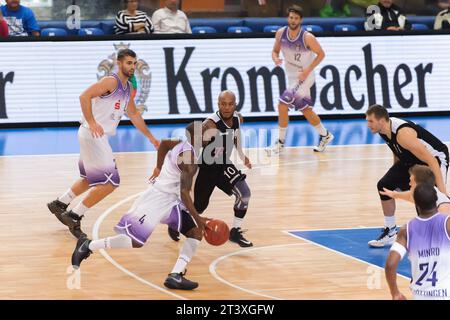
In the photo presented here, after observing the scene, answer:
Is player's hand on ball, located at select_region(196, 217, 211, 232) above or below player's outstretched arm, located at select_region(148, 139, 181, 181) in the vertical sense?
below

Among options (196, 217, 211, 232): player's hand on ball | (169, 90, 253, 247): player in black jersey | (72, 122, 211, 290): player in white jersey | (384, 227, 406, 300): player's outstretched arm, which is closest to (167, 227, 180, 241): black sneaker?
(169, 90, 253, 247): player in black jersey

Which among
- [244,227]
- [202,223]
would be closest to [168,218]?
[202,223]

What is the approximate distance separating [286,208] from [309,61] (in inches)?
176

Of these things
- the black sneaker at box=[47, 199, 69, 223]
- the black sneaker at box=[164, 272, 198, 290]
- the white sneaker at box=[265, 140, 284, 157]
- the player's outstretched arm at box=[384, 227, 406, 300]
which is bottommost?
the white sneaker at box=[265, 140, 284, 157]

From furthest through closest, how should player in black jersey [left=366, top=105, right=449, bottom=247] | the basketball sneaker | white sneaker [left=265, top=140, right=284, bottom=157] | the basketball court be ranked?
white sneaker [left=265, top=140, right=284, bottom=157] → the basketball sneaker → player in black jersey [left=366, top=105, right=449, bottom=247] → the basketball court

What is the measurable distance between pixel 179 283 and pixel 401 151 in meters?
2.66

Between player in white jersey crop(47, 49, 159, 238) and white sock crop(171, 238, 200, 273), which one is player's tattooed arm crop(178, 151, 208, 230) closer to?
white sock crop(171, 238, 200, 273)

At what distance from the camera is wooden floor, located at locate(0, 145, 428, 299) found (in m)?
9.18

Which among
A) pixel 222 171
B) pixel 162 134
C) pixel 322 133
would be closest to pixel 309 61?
pixel 322 133

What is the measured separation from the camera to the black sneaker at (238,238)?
1081 cm

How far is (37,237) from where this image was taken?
11.1 m

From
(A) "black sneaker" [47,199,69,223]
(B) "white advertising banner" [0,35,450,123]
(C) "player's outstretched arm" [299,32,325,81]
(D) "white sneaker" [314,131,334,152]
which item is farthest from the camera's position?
A: (B) "white advertising banner" [0,35,450,123]

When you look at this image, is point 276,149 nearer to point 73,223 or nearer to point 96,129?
point 73,223

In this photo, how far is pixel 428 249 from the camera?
7066 millimetres
